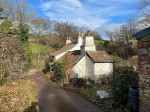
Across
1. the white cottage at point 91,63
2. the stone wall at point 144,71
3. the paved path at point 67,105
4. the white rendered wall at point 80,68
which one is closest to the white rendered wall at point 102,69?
the white cottage at point 91,63

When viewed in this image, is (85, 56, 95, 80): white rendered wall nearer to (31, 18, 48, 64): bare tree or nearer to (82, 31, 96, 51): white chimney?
(82, 31, 96, 51): white chimney

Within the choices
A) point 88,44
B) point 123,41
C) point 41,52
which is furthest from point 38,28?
point 88,44

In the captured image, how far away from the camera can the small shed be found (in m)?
8.93

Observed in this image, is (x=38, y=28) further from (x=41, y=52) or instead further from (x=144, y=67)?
(x=144, y=67)

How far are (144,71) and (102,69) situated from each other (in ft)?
53.1

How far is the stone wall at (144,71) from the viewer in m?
8.96

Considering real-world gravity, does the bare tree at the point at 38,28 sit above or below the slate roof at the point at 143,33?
above

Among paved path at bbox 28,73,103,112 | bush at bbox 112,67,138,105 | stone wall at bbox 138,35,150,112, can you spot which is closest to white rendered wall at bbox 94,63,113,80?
paved path at bbox 28,73,103,112

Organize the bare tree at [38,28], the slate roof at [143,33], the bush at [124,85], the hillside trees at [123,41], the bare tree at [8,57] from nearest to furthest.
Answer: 1. the slate roof at [143,33]
2. the bush at [124,85]
3. the bare tree at [8,57]
4. the hillside trees at [123,41]
5. the bare tree at [38,28]

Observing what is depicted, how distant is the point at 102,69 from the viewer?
25344 mm

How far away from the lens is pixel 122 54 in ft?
129

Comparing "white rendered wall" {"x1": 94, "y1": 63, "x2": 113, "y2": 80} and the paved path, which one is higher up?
"white rendered wall" {"x1": 94, "y1": 63, "x2": 113, "y2": 80}

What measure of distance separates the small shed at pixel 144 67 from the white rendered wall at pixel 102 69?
613 inches

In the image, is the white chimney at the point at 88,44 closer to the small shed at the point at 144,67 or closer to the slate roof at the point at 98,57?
the slate roof at the point at 98,57
